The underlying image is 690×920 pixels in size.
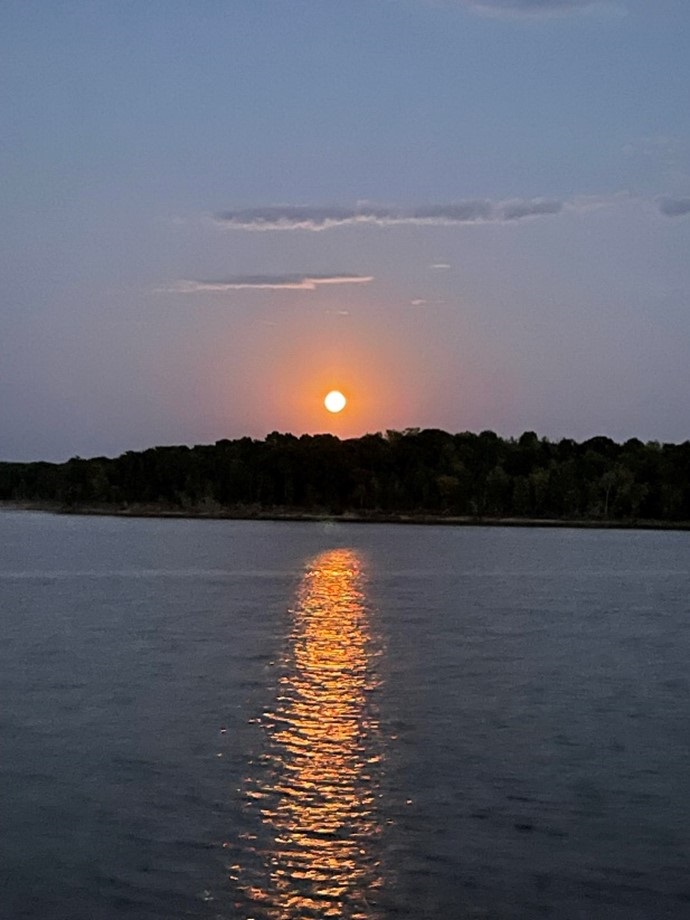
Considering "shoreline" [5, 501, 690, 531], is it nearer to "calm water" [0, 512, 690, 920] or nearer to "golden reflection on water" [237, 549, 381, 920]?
"calm water" [0, 512, 690, 920]

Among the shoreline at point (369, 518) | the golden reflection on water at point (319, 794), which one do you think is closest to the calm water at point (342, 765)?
the golden reflection on water at point (319, 794)

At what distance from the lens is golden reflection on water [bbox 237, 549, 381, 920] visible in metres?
12.1

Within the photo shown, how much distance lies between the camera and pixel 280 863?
13.1 meters

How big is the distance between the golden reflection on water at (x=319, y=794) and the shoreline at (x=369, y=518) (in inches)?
4853

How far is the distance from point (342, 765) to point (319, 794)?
1.65 meters

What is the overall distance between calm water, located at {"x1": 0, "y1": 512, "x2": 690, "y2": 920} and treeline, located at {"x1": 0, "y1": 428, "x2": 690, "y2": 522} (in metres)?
111

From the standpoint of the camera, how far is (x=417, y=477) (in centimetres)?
16425

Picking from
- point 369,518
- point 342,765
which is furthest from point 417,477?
point 342,765

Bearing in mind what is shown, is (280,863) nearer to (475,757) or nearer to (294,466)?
(475,757)

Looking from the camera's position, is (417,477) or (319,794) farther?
(417,477)

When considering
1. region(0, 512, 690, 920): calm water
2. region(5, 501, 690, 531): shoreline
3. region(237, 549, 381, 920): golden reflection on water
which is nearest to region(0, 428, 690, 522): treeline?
region(5, 501, 690, 531): shoreline

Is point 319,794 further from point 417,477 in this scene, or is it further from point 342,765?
point 417,477

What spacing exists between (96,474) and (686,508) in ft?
290

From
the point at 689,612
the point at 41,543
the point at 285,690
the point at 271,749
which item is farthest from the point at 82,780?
the point at 41,543
